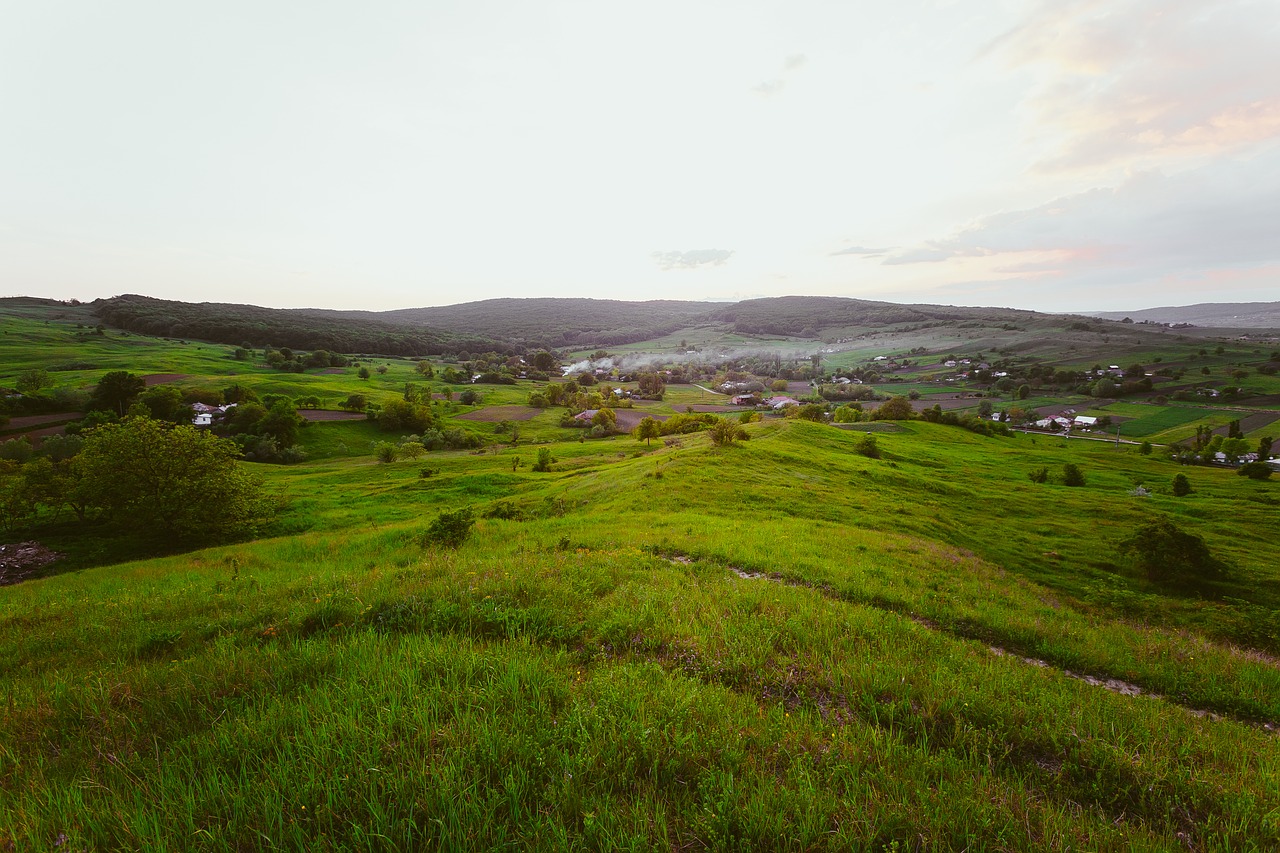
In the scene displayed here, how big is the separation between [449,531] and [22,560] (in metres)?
38.4

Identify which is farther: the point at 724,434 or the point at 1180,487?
the point at 1180,487

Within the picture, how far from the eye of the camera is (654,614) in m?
7.10

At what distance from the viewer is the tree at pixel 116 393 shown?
79.2 meters

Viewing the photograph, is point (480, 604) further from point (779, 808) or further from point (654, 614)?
point (779, 808)

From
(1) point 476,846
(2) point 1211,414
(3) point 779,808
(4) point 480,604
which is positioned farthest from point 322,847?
(2) point 1211,414

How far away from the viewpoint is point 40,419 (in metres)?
72.9

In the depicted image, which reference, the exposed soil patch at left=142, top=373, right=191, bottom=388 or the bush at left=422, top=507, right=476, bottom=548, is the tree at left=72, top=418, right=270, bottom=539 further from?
the exposed soil patch at left=142, top=373, right=191, bottom=388

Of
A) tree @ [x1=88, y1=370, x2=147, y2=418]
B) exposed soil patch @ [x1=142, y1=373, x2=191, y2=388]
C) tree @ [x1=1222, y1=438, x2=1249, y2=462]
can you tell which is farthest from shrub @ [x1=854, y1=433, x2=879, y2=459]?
exposed soil patch @ [x1=142, y1=373, x2=191, y2=388]

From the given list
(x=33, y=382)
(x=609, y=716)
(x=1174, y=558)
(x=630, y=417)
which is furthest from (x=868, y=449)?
(x=33, y=382)

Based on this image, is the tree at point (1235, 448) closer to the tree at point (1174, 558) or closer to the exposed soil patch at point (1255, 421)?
the exposed soil patch at point (1255, 421)

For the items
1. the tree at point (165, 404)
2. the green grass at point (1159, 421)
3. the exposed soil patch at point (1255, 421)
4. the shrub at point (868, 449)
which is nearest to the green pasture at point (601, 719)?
the shrub at point (868, 449)

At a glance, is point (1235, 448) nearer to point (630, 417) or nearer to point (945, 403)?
point (945, 403)

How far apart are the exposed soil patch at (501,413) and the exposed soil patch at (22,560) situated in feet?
241

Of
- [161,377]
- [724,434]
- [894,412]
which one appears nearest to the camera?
[724,434]
